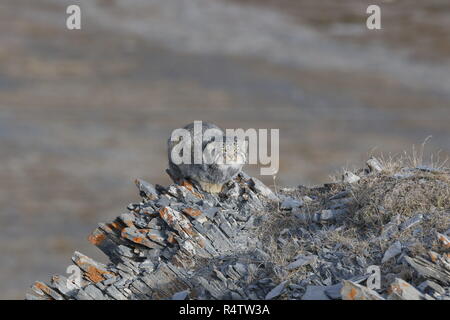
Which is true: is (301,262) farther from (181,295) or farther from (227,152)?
(227,152)

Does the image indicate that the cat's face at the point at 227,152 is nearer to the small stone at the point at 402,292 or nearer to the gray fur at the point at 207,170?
the gray fur at the point at 207,170

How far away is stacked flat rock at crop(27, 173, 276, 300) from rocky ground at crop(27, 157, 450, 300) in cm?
3

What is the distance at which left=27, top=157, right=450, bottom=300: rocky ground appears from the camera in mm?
11117

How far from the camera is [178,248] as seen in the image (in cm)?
1371

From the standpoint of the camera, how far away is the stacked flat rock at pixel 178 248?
1207cm

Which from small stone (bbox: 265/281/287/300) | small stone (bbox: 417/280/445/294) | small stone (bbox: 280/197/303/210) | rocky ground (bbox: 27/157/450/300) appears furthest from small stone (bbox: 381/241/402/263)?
small stone (bbox: 280/197/303/210)

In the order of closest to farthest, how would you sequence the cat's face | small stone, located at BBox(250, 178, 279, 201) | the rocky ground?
1. the rocky ground
2. the cat's face
3. small stone, located at BBox(250, 178, 279, 201)

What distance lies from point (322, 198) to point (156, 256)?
4794 millimetres

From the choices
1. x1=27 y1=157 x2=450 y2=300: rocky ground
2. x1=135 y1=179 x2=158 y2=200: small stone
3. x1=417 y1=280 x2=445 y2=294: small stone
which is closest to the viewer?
x1=417 y1=280 x2=445 y2=294: small stone

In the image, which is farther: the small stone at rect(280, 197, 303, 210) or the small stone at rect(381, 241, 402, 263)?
the small stone at rect(280, 197, 303, 210)

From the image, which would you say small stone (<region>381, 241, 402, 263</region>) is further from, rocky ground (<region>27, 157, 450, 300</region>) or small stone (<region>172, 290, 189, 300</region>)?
small stone (<region>172, 290, 189, 300</region>)

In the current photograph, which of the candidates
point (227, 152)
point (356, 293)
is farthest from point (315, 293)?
point (227, 152)

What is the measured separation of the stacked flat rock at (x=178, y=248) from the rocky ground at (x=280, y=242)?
3 centimetres
